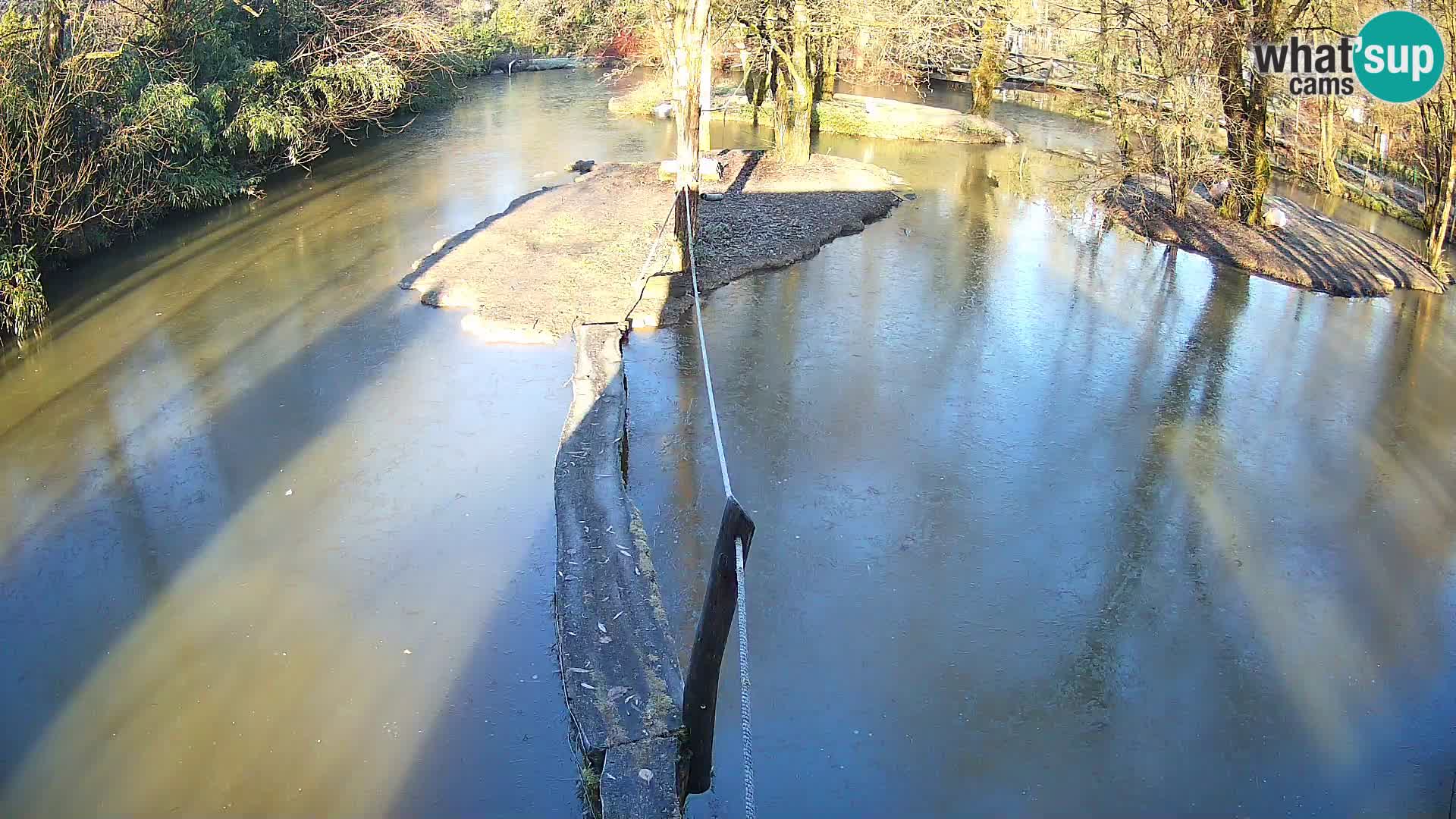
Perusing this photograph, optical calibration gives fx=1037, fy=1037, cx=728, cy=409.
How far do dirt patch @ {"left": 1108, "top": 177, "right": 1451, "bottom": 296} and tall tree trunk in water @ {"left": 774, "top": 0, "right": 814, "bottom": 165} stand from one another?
4647mm

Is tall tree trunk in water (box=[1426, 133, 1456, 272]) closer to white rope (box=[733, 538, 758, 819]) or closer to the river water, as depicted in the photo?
the river water

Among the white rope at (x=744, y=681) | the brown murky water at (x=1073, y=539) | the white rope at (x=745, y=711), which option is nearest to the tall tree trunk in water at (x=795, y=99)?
the brown murky water at (x=1073, y=539)

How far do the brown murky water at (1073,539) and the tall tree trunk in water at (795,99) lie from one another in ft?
18.8

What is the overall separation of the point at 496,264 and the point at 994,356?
5.21 m

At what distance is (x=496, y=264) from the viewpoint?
10891mm

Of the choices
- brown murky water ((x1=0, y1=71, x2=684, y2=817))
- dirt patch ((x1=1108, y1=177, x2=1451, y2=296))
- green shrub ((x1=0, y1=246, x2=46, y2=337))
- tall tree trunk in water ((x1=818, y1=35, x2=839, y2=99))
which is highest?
tall tree trunk in water ((x1=818, y1=35, x2=839, y2=99))

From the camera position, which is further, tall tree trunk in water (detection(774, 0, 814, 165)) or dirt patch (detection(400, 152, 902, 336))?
tall tree trunk in water (detection(774, 0, 814, 165))

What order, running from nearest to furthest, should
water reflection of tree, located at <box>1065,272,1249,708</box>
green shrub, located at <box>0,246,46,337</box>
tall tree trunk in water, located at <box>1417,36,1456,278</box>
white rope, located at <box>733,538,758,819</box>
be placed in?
white rope, located at <box>733,538,758,819</box> → water reflection of tree, located at <box>1065,272,1249,708</box> → green shrub, located at <box>0,246,46,337</box> → tall tree trunk in water, located at <box>1417,36,1456,278</box>

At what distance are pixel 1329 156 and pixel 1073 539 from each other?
440 inches

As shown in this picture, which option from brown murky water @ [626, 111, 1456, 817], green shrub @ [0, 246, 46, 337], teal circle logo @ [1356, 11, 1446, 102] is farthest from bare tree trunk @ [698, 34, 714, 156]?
teal circle logo @ [1356, 11, 1446, 102]

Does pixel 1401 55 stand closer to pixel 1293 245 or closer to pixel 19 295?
pixel 1293 245

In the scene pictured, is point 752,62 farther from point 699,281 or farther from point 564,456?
point 564,456

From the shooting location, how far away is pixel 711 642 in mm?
4000

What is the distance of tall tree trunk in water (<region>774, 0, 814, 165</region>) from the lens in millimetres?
15312
